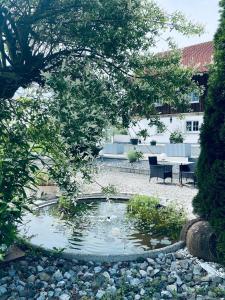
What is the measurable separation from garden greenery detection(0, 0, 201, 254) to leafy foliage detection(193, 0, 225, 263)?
54cm

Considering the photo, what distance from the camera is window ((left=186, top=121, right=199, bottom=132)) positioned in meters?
30.9

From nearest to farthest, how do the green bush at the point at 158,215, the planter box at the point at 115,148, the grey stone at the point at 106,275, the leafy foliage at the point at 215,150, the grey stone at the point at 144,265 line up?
the grey stone at the point at 106,275 < the grey stone at the point at 144,265 < the leafy foliage at the point at 215,150 < the green bush at the point at 158,215 < the planter box at the point at 115,148

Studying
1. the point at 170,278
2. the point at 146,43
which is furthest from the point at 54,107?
the point at 170,278

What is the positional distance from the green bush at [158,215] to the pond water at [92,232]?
0.20 m

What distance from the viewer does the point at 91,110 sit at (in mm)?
4641

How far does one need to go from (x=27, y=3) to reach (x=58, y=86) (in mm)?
1844

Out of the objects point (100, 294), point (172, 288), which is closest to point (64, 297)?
point (100, 294)

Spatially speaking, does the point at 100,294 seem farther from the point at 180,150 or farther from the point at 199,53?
the point at 199,53

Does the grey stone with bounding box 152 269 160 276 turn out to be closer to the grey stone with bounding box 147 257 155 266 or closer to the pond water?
the grey stone with bounding box 147 257 155 266

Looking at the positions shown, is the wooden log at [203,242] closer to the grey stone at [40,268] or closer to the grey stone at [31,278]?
the grey stone at [40,268]

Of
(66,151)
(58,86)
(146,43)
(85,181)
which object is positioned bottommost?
(85,181)

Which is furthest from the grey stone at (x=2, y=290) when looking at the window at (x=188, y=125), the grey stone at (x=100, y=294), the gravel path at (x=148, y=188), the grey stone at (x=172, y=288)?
the window at (x=188, y=125)

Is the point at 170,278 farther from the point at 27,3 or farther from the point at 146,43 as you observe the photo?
the point at 27,3

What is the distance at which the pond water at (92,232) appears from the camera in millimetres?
6969
